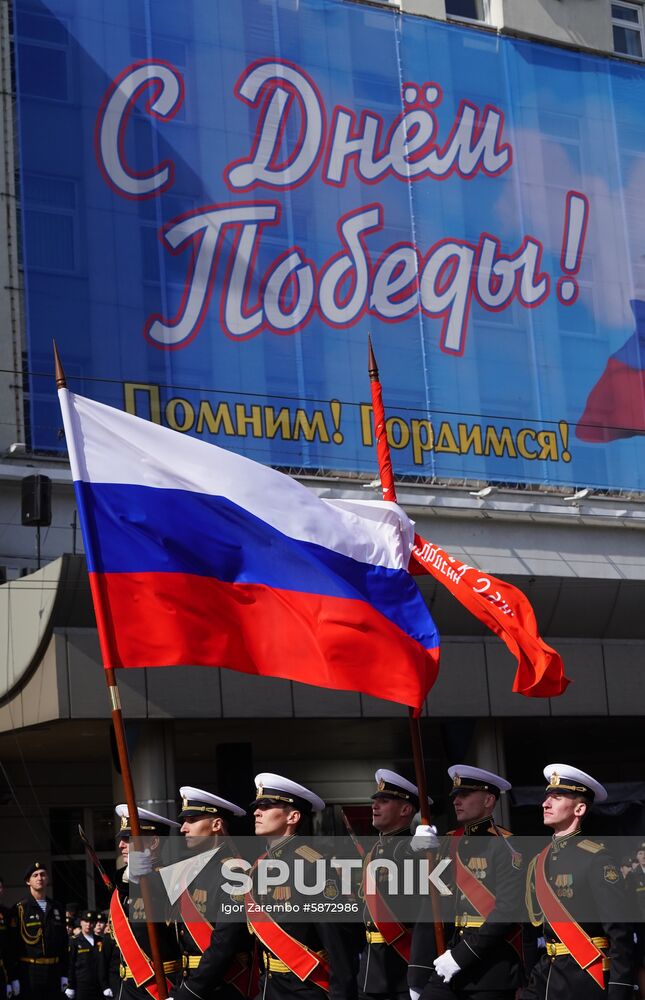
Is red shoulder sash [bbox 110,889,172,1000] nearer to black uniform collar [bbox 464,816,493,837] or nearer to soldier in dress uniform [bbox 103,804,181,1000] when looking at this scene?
soldier in dress uniform [bbox 103,804,181,1000]

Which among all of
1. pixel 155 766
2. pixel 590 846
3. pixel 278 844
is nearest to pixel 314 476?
pixel 155 766

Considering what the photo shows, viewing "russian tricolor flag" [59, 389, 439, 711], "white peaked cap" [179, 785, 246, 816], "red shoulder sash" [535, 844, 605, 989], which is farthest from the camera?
"white peaked cap" [179, 785, 246, 816]

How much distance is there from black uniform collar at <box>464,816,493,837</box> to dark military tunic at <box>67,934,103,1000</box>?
836cm

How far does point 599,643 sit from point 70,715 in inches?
280

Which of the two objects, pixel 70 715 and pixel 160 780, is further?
pixel 160 780

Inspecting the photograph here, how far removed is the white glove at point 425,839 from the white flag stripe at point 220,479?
1405mm

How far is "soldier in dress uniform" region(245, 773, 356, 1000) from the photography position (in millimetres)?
7676

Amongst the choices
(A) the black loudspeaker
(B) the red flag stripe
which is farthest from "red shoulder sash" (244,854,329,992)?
(A) the black loudspeaker

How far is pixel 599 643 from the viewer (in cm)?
1938

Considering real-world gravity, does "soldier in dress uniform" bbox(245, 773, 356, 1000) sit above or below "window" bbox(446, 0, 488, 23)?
below

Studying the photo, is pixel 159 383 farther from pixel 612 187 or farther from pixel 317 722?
pixel 612 187

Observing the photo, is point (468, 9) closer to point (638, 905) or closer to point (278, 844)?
point (278, 844)

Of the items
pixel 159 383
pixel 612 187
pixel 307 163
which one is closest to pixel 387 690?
pixel 159 383

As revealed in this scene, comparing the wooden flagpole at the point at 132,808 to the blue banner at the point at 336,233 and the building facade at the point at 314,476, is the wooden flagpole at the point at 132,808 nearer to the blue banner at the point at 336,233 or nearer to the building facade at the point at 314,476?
the building facade at the point at 314,476
